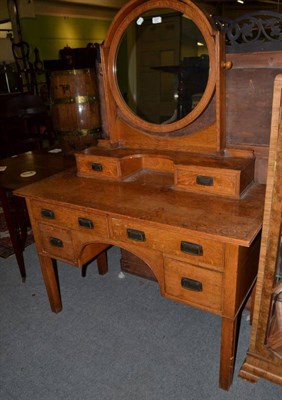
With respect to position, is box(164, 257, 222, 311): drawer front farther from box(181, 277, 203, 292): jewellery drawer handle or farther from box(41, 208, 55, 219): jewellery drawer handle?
box(41, 208, 55, 219): jewellery drawer handle

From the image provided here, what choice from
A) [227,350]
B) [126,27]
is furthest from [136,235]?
[126,27]

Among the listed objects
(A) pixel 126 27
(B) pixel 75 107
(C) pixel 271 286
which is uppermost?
(A) pixel 126 27

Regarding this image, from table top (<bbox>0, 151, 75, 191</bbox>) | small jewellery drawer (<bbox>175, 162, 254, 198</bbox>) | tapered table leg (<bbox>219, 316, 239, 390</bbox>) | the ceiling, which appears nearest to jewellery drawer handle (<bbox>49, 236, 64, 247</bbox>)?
table top (<bbox>0, 151, 75, 191</bbox>)

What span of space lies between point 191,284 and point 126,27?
1.38 metres

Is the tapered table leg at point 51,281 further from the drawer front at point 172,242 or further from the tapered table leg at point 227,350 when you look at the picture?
the tapered table leg at point 227,350

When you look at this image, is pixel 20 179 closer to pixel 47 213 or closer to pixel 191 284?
pixel 47 213

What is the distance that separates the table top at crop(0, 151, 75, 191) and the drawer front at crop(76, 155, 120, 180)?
0.50 m

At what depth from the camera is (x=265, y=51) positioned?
58.2 inches

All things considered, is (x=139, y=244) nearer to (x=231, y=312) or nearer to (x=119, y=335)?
(x=231, y=312)

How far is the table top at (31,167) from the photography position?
2265mm

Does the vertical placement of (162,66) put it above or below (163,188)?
above

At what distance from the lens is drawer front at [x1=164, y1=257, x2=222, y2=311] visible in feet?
4.50

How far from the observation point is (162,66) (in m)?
1.87

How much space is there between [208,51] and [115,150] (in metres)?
0.73
